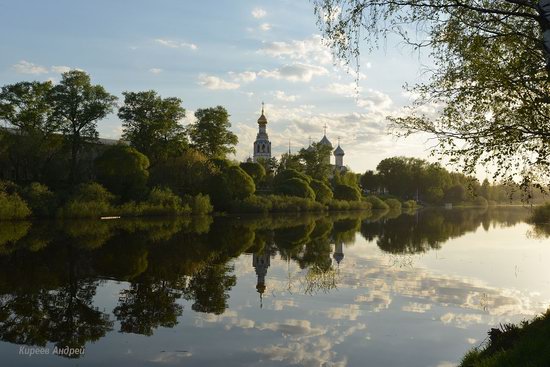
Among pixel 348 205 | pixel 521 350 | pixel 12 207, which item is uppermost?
pixel 12 207

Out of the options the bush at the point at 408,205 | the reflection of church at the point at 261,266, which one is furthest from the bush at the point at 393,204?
the reflection of church at the point at 261,266

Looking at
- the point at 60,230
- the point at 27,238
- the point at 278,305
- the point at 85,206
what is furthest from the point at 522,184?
the point at 85,206

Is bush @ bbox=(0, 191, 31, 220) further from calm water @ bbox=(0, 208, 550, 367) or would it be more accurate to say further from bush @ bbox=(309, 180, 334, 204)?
bush @ bbox=(309, 180, 334, 204)

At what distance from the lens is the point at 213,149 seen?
63562 mm

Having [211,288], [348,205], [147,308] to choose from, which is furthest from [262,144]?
[147,308]

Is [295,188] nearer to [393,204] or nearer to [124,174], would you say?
[124,174]

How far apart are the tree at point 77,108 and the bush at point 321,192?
32475 mm

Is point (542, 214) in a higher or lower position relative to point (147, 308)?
higher

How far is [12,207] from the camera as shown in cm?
3853

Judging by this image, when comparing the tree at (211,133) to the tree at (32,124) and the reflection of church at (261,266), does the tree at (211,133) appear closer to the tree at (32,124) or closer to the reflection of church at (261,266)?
the tree at (32,124)

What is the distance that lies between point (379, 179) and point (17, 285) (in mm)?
120338

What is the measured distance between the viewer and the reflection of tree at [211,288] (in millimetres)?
13336

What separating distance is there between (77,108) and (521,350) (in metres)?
51.4

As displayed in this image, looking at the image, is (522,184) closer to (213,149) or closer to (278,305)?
(278,305)
